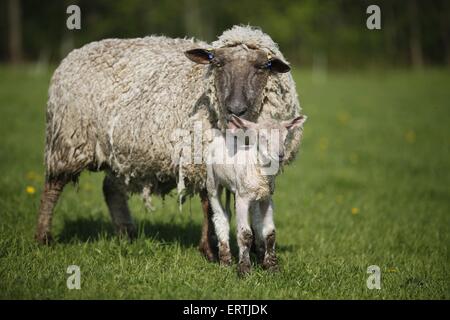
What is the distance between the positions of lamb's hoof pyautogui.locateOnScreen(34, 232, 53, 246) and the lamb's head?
2.60 meters

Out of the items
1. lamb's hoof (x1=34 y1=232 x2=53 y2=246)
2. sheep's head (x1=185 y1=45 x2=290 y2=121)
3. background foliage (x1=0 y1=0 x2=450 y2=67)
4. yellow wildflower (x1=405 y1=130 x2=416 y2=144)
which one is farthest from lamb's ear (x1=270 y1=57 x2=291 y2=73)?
background foliage (x1=0 y1=0 x2=450 y2=67)

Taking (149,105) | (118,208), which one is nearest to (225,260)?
(149,105)

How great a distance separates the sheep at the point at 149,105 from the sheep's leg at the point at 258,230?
49 centimetres

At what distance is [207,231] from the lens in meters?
6.02

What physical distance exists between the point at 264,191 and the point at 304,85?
22.0 metres

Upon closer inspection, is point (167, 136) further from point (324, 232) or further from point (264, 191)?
point (324, 232)

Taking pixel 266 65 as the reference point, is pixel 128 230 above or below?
below

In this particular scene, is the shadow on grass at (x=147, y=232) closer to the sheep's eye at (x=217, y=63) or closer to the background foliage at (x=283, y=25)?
the sheep's eye at (x=217, y=63)

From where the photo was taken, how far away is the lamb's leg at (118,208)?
6.98 metres

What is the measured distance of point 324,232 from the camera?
295 inches

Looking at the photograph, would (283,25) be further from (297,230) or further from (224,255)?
(224,255)

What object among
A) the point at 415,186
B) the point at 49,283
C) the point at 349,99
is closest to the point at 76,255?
the point at 49,283

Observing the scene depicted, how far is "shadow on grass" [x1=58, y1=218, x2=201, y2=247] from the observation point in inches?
263

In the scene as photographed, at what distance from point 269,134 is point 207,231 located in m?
1.53
